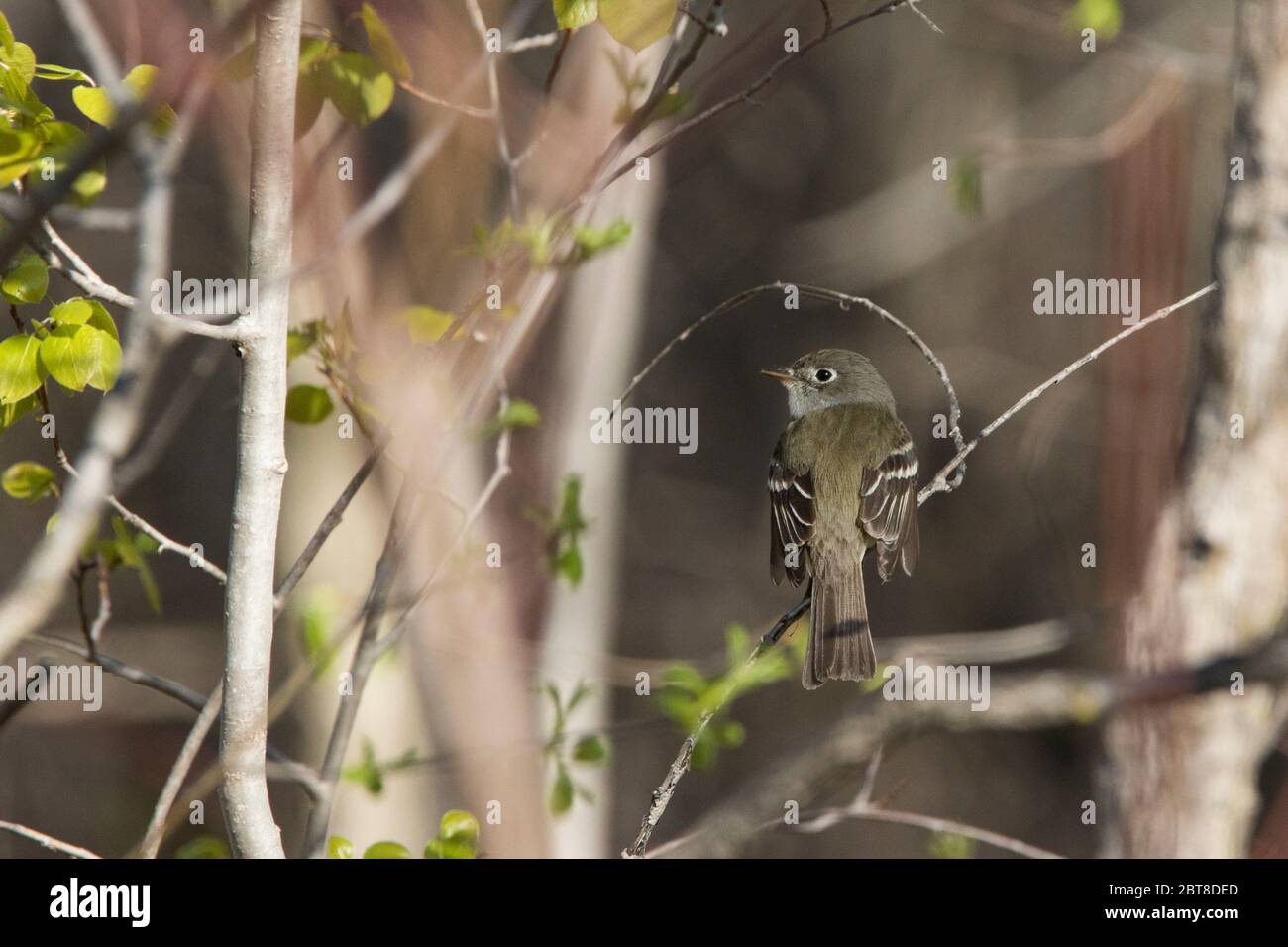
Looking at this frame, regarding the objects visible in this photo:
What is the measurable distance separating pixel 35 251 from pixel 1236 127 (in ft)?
11.2

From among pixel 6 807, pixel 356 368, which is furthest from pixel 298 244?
pixel 6 807

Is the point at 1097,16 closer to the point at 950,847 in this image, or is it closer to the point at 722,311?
the point at 722,311

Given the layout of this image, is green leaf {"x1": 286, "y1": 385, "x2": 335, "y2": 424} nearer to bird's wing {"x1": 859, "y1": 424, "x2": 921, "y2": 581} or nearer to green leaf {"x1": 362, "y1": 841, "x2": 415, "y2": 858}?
green leaf {"x1": 362, "y1": 841, "x2": 415, "y2": 858}

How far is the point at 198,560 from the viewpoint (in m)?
2.12

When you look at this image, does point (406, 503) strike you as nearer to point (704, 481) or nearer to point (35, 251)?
point (35, 251)

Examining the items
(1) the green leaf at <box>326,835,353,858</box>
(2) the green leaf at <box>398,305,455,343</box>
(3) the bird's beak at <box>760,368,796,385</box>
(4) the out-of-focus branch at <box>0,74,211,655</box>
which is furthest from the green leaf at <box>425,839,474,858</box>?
(3) the bird's beak at <box>760,368,796,385</box>

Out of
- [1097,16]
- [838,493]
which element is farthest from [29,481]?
[1097,16]

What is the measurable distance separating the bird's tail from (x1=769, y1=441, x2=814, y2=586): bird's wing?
9 centimetres

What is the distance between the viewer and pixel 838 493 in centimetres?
383

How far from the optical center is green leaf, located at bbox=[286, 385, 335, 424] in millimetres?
2502

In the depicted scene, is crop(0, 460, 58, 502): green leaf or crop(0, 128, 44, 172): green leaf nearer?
crop(0, 128, 44, 172): green leaf

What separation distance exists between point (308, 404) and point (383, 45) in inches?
28.2

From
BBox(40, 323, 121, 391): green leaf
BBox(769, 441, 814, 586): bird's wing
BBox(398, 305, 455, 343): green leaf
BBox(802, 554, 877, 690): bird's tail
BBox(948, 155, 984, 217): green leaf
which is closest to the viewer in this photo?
BBox(40, 323, 121, 391): green leaf

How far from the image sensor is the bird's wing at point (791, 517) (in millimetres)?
3689
